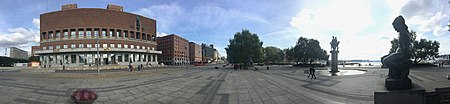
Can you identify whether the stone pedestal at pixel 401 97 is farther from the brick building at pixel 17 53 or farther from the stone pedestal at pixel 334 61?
→ the brick building at pixel 17 53

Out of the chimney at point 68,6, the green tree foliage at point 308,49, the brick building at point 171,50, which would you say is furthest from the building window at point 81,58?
the green tree foliage at point 308,49

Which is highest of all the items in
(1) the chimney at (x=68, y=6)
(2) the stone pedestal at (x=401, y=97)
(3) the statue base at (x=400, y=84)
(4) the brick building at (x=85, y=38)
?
(1) the chimney at (x=68, y=6)

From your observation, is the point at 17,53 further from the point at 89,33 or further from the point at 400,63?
the point at 400,63

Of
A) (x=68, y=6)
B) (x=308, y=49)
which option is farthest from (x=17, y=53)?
(x=308, y=49)

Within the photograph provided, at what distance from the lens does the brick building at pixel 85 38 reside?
54.3m

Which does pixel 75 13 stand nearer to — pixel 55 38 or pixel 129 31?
pixel 55 38

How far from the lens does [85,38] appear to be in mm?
55375

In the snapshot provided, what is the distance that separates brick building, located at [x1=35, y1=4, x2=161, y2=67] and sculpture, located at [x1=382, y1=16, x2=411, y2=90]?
201ft

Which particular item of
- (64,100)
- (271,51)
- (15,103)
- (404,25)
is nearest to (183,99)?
(64,100)

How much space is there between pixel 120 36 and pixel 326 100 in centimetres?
6581

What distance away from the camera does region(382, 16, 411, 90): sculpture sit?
661 centimetres

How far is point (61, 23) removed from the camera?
187 ft

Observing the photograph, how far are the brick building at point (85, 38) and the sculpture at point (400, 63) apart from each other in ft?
201

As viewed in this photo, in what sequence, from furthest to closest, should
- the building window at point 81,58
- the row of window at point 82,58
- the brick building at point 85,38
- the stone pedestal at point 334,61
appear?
the brick building at point 85,38 < the row of window at point 82,58 < the building window at point 81,58 < the stone pedestal at point 334,61
